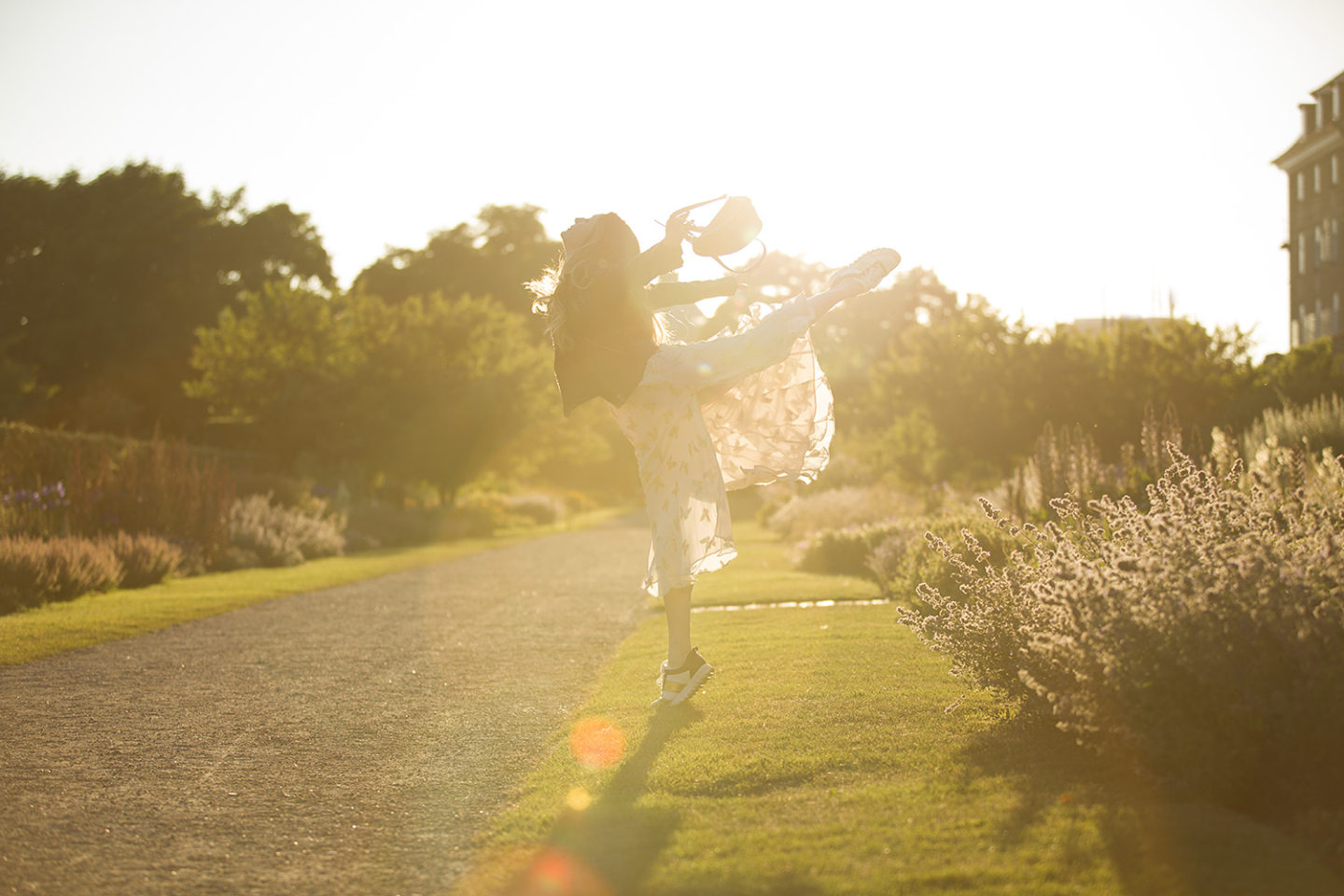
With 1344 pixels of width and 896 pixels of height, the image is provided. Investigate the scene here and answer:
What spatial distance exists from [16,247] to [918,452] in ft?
115

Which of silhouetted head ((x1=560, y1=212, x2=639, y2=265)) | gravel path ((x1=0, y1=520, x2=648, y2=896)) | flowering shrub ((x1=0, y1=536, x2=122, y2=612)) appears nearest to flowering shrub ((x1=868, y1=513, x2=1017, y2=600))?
gravel path ((x1=0, y1=520, x2=648, y2=896))

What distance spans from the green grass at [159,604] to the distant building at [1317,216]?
37.7 meters

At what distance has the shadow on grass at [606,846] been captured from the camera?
2.97 metres

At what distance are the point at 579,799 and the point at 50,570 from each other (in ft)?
29.5

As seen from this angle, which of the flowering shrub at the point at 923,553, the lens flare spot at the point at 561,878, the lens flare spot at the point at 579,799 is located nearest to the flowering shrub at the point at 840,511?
the flowering shrub at the point at 923,553

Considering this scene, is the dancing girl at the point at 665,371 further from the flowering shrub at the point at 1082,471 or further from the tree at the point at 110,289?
the tree at the point at 110,289

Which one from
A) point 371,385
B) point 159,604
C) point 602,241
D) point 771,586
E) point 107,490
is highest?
point 371,385

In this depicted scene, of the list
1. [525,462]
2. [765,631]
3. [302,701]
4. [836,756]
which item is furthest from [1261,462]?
[525,462]

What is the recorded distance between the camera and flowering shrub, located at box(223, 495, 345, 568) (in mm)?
16406

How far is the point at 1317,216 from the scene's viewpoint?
141 feet

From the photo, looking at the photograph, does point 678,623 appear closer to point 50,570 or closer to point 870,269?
point 870,269

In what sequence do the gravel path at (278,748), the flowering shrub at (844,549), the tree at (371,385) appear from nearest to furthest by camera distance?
1. the gravel path at (278,748)
2. the flowering shrub at (844,549)
3. the tree at (371,385)

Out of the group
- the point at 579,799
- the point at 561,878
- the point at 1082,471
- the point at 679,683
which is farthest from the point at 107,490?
the point at 561,878

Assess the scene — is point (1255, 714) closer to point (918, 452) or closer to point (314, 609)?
point (314, 609)
